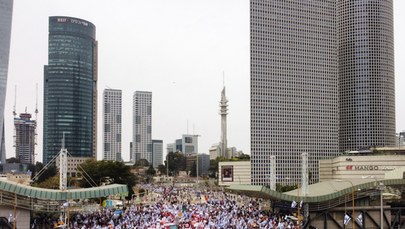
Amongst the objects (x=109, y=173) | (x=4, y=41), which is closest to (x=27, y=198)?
(x=109, y=173)

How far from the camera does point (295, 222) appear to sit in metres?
45.2

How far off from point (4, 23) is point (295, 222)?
400 feet

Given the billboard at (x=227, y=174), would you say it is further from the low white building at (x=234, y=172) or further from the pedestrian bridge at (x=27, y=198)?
the pedestrian bridge at (x=27, y=198)

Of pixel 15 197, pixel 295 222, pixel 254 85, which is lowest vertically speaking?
pixel 295 222

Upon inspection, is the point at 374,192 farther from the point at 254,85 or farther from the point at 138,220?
the point at 254,85

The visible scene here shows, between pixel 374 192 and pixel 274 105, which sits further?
pixel 274 105

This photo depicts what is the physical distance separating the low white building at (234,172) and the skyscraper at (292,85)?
7.16ft

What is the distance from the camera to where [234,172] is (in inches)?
4675

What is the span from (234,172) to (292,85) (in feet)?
86.6

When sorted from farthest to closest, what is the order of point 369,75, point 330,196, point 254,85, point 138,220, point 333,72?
point 369,75, point 333,72, point 254,85, point 330,196, point 138,220

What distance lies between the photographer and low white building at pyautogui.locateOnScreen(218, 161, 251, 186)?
384 ft

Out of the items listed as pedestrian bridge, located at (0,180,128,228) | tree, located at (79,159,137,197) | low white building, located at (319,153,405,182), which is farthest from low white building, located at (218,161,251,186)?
pedestrian bridge, located at (0,180,128,228)

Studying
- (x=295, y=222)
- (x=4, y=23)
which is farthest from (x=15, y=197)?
(x=4, y=23)

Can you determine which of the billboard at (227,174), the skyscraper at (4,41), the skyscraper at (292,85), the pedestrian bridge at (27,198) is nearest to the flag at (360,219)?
the pedestrian bridge at (27,198)
